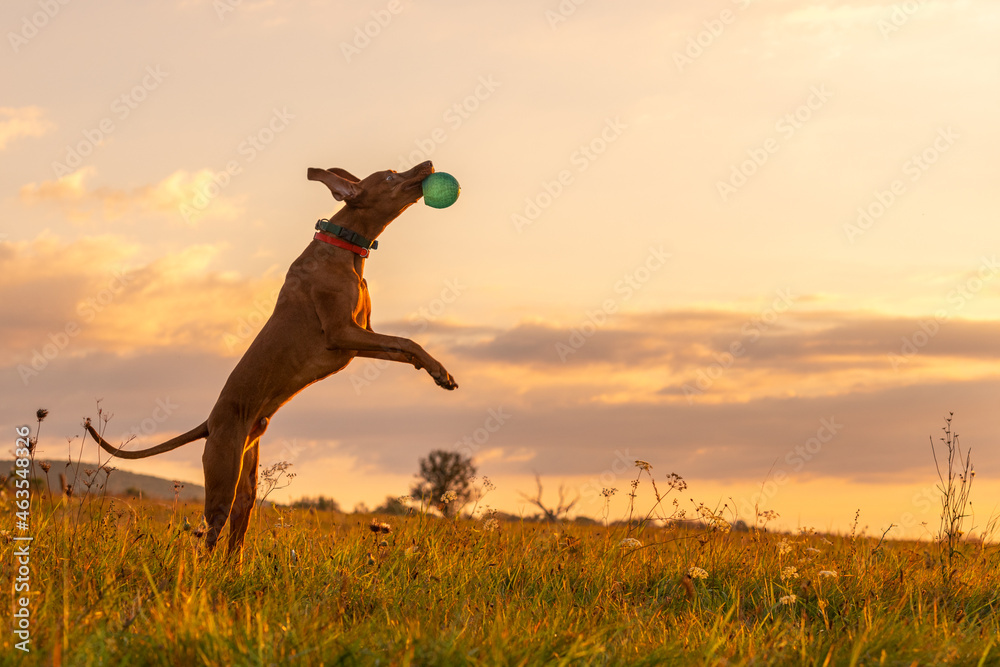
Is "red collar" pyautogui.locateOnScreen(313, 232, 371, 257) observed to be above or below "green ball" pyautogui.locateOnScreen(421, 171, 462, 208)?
below

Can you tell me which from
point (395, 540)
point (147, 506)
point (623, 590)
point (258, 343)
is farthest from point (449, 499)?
point (147, 506)

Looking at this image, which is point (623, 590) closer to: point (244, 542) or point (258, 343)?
point (244, 542)

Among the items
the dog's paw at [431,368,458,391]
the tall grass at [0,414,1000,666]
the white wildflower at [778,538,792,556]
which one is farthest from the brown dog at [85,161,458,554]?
the white wildflower at [778,538,792,556]

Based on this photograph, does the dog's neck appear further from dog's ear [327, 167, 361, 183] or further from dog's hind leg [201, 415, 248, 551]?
dog's hind leg [201, 415, 248, 551]

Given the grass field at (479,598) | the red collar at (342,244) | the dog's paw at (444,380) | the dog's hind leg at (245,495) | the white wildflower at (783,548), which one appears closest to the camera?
the grass field at (479,598)

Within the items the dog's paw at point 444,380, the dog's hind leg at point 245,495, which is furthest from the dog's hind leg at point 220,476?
the dog's paw at point 444,380

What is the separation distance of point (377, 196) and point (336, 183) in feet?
1.28

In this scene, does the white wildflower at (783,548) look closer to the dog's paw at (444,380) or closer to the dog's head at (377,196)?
the dog's paw at (444,380)

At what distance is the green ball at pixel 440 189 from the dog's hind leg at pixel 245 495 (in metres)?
2.41

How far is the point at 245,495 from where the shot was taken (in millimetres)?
6992

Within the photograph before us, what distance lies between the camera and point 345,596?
5.07 metres

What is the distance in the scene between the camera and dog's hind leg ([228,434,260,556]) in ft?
22.5

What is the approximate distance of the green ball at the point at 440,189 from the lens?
7.08 metres

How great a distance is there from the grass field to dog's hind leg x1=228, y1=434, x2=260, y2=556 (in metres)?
0.18
